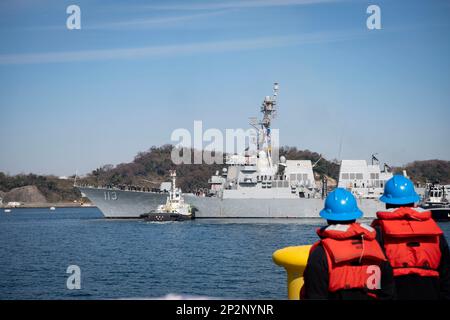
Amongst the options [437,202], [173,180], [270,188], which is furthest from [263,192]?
[437,202]

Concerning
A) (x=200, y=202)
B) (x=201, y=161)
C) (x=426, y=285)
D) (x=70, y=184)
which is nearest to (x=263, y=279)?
(x=426, y=285)

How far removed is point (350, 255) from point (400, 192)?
1.01m

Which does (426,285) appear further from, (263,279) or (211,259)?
(211,259)

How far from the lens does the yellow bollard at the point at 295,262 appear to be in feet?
15.5

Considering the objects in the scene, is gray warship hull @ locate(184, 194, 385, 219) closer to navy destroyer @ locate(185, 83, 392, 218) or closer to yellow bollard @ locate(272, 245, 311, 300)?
navy destroyer @ locate(185, 83, 392, 218)

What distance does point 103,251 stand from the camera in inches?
1198

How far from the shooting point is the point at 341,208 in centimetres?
414

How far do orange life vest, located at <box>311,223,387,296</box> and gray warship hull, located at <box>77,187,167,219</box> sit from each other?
179 ft

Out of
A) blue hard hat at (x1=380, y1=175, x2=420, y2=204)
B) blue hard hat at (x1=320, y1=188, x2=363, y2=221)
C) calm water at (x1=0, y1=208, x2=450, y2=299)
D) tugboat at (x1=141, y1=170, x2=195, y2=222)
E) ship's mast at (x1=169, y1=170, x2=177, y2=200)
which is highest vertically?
ship's mast at (x1=169, y1=170, x2=177, y2=200)

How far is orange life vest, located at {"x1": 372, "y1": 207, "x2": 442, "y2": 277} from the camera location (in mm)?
4453

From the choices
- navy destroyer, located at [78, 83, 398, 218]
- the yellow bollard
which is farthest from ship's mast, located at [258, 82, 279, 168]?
the yellow bollard

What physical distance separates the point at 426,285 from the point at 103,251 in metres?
27.1

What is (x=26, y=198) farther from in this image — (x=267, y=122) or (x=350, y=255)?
(x=350, y=255)

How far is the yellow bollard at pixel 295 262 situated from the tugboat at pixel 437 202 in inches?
2071
